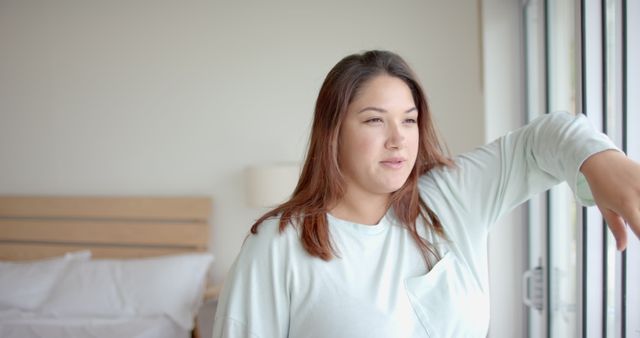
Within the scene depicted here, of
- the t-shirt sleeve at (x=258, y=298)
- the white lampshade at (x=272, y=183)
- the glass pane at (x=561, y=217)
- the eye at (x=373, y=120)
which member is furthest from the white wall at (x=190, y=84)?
the t-shirt sleeve at (x=258, y=298)

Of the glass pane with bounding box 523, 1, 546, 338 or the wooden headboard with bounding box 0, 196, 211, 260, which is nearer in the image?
the glass pane with bounding box 523, 1, 546, 338

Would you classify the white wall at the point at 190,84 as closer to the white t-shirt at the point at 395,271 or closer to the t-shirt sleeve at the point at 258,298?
the white t-shirt at the point at 395,271

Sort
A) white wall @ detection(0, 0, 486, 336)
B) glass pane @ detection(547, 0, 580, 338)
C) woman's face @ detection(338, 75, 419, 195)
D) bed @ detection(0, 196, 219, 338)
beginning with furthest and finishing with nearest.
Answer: white wall @ detection(0, 0, 486, 336), bed @ detection(0, 196, 219, 338), glass pane @ detection(547, 0, 580, 338), woman's face @ detection(338, 75, 419, 195)

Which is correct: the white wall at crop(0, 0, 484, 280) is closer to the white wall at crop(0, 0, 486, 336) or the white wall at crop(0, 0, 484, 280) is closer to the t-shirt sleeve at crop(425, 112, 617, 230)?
the white wall at crop(0, 0, 486, 336)

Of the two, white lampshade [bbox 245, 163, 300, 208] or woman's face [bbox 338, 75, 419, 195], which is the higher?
woman's face [bbox 338, 75, 419, 195]

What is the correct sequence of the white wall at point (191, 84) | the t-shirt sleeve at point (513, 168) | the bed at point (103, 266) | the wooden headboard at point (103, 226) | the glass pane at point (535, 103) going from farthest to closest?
the wooden headboard at point (103, 226), the white wall at point (191, 84), the bed at point (103, 266), the glass pane at point (535, 103), the t-shirt sleeve at point (513, 168)

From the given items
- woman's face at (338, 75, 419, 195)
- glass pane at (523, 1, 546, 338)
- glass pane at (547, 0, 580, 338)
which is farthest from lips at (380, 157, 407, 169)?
glass pane at (523, 1, 546, 338)

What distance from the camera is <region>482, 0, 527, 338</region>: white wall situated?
82.7 inches

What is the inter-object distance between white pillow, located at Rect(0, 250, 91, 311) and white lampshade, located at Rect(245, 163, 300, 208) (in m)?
1.29

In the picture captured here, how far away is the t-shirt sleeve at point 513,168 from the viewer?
2.73 feet

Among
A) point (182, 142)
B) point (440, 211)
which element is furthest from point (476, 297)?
point (182, 142)

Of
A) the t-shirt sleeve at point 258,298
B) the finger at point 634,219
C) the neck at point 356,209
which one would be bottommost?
Answer: the t-shirt sleeve at point 258,298

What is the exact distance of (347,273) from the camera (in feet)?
2.97

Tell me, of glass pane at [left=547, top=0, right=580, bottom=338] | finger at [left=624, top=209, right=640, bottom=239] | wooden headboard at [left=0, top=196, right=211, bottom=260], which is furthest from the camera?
wooden headboard at [left=0, top=196, right=211, bottom=260]
